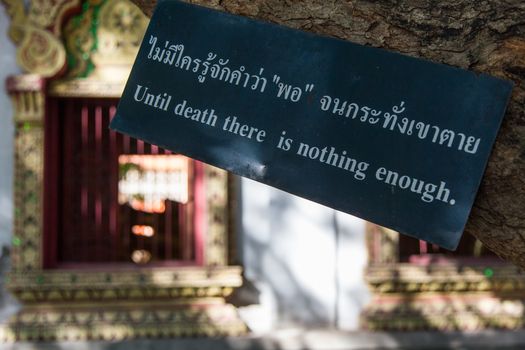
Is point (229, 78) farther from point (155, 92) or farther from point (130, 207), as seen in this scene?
point (130, 207)

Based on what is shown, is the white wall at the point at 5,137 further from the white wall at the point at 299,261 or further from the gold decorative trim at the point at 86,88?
the white wall at the point at 299,261

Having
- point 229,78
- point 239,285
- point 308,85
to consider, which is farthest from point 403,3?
point 239,285

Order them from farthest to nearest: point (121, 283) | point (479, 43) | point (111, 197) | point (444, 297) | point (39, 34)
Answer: point (444, 297)
point (111, 197)
point (39, 34)
point (121, 283)
point (479, 43)

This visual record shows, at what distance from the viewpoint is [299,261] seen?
807 cm

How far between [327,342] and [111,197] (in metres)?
Result: 2.40

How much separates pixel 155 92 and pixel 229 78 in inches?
9.9

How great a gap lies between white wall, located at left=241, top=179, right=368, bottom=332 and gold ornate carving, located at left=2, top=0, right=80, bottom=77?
208 centimetres

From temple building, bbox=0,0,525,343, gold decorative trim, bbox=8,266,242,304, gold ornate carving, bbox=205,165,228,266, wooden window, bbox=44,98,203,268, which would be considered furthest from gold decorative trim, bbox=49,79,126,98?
gold decorative trim, bbox=8,266,242,304

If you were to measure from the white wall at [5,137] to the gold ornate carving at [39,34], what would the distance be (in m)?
0.11

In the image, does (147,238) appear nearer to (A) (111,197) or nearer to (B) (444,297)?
(A) (111,197)

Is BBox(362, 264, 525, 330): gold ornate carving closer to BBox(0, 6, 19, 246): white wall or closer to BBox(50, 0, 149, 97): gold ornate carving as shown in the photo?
BBox(50, 0, 149, 97): gold ornate carving

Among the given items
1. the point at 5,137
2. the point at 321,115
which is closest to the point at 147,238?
the point at 5,137

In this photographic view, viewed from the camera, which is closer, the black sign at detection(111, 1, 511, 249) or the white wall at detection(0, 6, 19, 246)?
the black sign at detection(111, 1, 511, 249)

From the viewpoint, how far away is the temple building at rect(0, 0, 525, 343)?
25.7 ft
